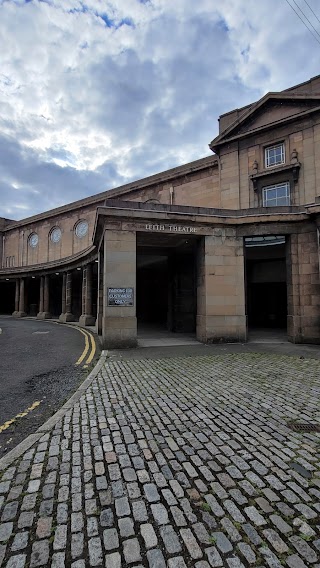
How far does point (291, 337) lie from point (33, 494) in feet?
41.1

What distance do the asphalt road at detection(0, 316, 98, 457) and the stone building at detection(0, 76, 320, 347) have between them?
209 cm

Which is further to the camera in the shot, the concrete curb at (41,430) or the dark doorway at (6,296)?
the dark doorway at (6,296)

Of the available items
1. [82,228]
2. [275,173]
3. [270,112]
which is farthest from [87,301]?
[270,112]

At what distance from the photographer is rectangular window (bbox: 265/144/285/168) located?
19.4 metres

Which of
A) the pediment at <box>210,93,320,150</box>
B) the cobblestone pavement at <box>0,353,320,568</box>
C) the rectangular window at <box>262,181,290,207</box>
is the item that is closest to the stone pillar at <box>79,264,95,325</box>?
the rectangular window at <box>262,181,290,207</box>

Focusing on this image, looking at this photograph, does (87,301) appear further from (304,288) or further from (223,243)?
(304,288)

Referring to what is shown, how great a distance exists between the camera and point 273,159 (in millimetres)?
19797

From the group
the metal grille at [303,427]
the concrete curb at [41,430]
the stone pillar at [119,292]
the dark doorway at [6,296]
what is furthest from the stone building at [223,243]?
the metal grille at [303,427]

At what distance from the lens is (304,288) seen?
42.1 ft

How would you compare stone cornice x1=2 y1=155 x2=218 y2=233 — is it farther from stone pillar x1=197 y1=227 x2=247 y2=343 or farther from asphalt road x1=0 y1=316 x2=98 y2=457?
asphalt road x1=0 y1=316 x2=98 y2=457

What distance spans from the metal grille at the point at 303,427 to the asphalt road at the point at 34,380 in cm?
392

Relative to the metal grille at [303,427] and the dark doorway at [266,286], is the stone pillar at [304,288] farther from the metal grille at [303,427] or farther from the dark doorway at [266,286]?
the metal grille at [303,427]

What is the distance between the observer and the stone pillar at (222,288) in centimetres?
1259

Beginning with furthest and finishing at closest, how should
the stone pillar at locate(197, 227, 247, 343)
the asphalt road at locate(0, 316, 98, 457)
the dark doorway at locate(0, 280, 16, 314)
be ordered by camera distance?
the dark doorway at locate(0, 280, 16, 314), the stone pillar at locate(197, 227, 247, 343), the asphalt road at locate(0, 316, 98, 457)
